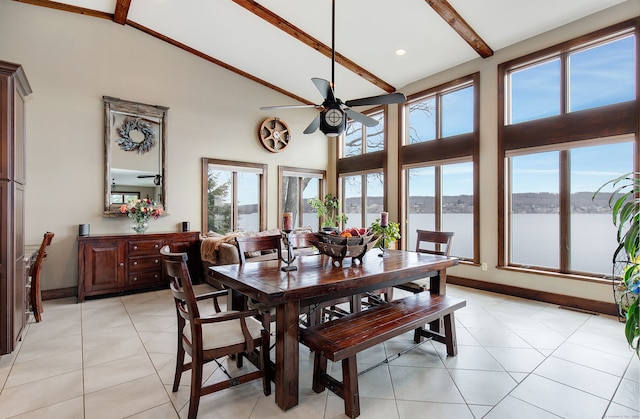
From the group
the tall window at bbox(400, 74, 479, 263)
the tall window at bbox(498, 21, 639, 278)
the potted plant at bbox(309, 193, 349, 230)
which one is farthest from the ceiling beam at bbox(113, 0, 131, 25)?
the tall window at bbox(498, 21, 639, 278)

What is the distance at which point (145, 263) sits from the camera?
471 centimetres

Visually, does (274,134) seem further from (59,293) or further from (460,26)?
(59,293)

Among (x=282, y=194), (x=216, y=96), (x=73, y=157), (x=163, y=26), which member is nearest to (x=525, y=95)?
(x=282, y=194)

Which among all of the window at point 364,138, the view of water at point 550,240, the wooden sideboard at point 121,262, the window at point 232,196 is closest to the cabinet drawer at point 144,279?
the wooden sideboard at point 121,262

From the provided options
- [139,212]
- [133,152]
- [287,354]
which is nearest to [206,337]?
[287,354]

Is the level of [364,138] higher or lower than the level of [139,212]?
higher

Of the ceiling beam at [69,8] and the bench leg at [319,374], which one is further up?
the ceiling beam at [69,8]

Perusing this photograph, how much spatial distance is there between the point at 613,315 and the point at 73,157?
744 centimetres

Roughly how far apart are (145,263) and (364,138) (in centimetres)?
498

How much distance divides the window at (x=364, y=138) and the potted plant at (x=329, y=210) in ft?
3.84

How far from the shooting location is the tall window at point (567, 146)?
12.3ft

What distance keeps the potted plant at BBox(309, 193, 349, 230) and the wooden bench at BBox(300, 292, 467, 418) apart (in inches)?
171

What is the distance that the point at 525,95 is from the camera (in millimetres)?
4539

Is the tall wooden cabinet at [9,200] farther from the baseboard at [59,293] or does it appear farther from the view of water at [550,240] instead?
the view of water at [550,240]
